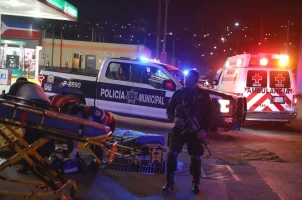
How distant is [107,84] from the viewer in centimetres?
1116

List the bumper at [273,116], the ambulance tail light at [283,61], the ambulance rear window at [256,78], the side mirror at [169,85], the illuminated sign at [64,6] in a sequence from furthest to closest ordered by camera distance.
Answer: the illuminated sign at [64,6], the ambulance tail light at [283,61], the ambulance rear window at [256,78], the bumper at [273,116], the side mirror at [169,85]

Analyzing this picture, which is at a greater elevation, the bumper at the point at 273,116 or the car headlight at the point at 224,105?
the car headlight at the point at 224,105

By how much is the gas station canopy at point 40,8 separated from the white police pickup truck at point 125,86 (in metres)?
4.95

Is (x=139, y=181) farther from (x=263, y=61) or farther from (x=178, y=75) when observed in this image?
(x=263, y=61)

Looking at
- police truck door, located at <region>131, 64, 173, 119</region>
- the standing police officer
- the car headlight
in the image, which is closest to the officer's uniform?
the standing police officer

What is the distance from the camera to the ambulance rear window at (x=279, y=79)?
1301 cm

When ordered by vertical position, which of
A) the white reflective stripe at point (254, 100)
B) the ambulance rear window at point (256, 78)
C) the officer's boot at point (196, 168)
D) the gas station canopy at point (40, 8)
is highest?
the gas station canopy at point (40, 8)

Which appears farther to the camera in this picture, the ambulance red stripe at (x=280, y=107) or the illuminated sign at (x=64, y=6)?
the illuminated sign at (x=64, y=6)

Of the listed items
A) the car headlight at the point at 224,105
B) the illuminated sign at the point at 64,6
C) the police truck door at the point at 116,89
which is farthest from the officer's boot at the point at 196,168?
the illuminated sign at the point at 64,6

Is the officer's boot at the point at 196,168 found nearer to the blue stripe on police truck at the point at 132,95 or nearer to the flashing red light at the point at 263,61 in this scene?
the blue stripe on police truck at the point at 132,95

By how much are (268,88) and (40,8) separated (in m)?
9.85

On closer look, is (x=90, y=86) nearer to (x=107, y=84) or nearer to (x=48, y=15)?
(x=107, y=84)

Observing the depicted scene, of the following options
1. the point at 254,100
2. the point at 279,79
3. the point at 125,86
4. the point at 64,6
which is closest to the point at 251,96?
the point at 254,100

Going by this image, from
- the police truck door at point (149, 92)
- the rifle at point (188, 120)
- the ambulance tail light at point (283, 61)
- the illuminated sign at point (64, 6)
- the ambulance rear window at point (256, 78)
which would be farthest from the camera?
the illuminated sign at point (64, 6)
